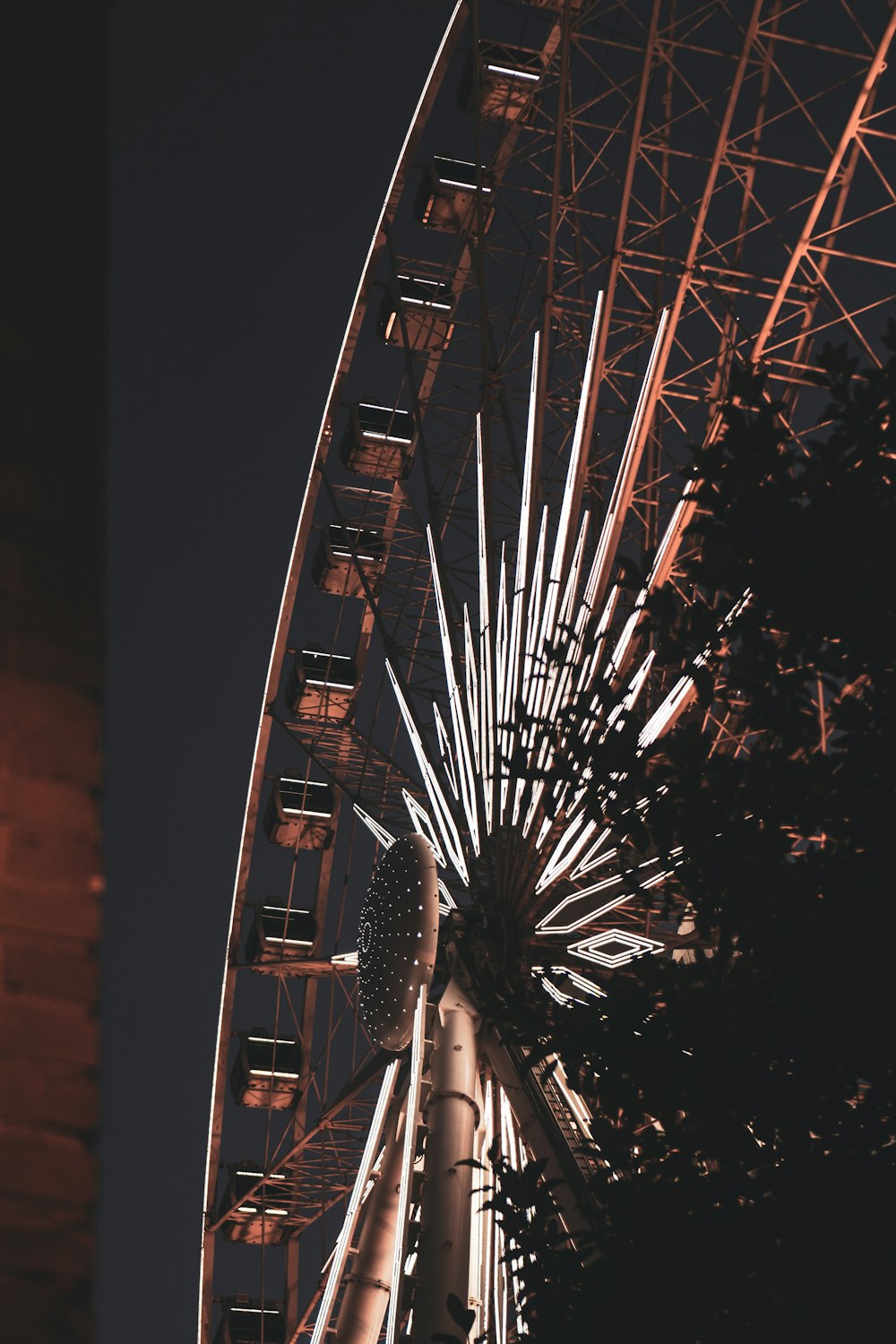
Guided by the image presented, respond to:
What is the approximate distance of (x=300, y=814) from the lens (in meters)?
26.3

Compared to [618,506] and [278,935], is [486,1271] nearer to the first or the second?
[618,506]

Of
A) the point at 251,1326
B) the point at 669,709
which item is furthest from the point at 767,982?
the point at 251,1326

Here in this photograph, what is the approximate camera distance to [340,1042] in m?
51.8

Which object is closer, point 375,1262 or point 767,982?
point 767,982

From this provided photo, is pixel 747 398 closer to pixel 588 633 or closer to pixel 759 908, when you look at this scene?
pixel 759 908

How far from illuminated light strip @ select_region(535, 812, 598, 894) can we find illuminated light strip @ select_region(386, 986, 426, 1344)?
54.4 inches

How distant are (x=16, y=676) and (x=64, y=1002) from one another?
1.85 ft

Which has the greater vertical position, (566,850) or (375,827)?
(375,827)

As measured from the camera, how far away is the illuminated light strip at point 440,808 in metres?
16.2

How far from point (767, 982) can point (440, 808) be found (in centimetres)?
889

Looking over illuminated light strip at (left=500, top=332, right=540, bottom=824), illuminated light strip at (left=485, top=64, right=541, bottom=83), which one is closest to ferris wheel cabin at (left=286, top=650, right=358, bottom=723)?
illuminated light strip at (left=485, top=64, right=541, bottom=83)

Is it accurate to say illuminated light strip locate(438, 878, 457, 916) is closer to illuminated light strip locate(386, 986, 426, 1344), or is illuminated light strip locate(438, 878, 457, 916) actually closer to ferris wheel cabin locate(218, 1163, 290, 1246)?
illuminated light strip locate(386, 986, 426, 1344)

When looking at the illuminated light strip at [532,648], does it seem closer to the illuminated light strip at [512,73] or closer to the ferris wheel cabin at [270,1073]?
the illuminated light strip at [512,73]

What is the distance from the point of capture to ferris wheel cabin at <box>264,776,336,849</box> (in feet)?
86.3
